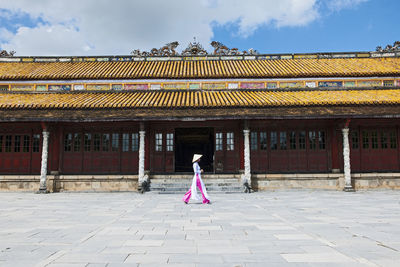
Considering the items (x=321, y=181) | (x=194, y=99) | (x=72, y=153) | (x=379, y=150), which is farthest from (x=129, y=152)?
(x=379, y=150)

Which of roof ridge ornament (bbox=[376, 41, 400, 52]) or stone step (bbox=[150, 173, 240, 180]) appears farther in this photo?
roof ridge ornament (bbox=[376, 41, 400, 52])

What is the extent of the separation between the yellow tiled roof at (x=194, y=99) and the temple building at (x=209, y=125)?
5 cm

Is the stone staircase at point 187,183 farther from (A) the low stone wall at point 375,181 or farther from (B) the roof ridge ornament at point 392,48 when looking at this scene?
(B) the roof ridge ornament at point 392,48

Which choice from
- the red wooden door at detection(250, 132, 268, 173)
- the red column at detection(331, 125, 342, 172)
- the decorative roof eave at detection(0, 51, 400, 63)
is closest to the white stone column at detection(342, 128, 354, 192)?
the red column at detection(331, 125, 342, 172)

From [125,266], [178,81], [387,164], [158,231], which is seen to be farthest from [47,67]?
[387,164]

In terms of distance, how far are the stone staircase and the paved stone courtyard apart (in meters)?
Result: 5.26

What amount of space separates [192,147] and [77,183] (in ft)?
40.1

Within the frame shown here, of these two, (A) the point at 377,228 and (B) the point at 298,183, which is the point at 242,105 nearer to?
(B) the point at 298,183

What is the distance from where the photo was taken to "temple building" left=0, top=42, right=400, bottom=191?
12.9m

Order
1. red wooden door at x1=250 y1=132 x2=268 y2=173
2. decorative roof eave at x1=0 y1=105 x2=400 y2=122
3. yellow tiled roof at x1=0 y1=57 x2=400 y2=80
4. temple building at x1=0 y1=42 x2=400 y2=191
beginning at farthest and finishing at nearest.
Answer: yellow tiled roof at x1=0 y1=57 x2=400 y2=80, red wooden door at x1=250 y1=132 x2=268 y2=173, temple building at x1=0 y1=42 x2=400 y2=191, decorative roof eave at x1=0 y1=105 x2=400 y2=122

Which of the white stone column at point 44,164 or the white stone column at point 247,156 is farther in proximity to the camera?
the white stone column at point 44,164

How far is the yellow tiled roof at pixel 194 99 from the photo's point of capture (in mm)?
12961

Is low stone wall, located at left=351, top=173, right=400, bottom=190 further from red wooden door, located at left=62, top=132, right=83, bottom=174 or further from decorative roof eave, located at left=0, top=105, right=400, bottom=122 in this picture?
red wooden door, located at left=62, top=132, right=83, bottom=174

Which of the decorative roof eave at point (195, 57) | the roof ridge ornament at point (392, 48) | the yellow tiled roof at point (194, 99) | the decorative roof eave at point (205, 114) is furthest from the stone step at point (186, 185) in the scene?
the roof ridge ornament at point (392, 48)
